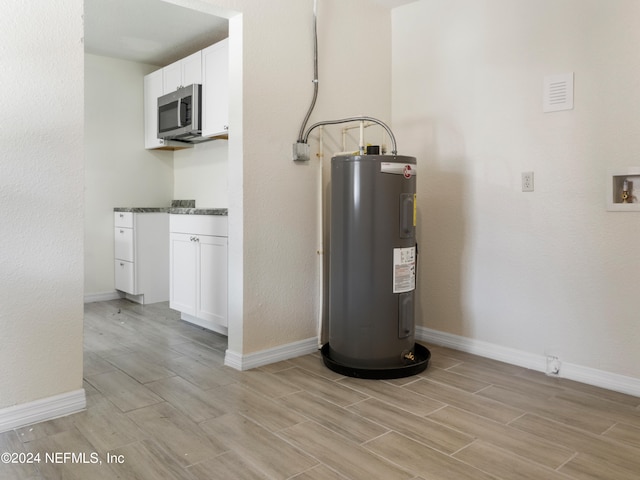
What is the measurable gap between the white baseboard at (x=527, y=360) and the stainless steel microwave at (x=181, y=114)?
8.01 ft

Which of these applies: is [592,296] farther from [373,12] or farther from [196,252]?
[196,252]

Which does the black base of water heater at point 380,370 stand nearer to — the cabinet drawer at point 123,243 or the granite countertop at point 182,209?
the granite countertop at point 182,209

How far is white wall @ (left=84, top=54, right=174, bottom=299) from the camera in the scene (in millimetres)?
4562

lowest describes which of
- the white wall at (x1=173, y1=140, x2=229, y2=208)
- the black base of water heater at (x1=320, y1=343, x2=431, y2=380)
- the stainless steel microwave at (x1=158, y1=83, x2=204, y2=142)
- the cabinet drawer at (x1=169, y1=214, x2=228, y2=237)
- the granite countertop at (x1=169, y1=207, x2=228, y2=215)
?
the black base of water heater at (x1=320, y1=343, x2=431, y2=380)

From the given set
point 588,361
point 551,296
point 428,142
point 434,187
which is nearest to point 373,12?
point 428,142

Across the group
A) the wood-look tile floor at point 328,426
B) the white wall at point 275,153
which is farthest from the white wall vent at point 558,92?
the wood-look tile floor at point 328,426

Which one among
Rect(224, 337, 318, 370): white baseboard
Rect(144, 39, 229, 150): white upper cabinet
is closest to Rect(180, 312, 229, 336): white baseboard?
Rect(224, 337, 318, 370): white baseboard

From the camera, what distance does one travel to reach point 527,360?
109 inches

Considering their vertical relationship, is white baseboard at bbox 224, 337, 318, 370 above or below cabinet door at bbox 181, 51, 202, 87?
below

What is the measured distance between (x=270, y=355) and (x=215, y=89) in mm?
2193

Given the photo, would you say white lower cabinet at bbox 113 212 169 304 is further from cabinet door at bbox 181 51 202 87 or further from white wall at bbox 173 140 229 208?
cabinet door at bbox 181 51 202 87

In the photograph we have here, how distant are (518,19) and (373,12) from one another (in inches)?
38.5

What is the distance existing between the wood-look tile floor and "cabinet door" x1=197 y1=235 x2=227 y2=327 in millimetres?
507

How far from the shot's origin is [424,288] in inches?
131
